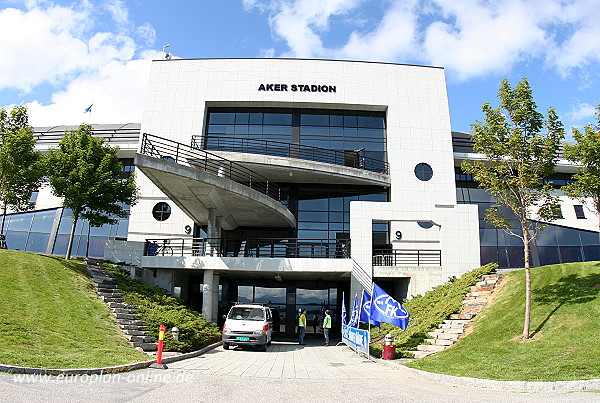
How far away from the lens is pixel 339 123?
30.1 m

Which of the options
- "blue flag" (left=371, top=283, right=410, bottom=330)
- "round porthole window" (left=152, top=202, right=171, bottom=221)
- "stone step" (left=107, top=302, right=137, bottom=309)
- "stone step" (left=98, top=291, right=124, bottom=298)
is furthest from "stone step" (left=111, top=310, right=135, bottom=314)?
"round porthole window" (left=152, top=202, right=171, bottom=221)

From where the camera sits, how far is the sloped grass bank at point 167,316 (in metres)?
15.7

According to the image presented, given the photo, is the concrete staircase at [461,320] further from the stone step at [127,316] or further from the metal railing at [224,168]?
the metal railing at [224,168]

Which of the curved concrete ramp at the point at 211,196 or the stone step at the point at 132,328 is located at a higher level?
the curved concrete ramp at the point at 211,196

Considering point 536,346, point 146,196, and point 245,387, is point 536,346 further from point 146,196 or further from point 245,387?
point 146,196

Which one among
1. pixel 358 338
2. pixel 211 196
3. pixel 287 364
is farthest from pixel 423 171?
pixel 287 364

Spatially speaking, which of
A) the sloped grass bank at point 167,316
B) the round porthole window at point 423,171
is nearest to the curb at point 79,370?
the sloped grass bank at point 167,316

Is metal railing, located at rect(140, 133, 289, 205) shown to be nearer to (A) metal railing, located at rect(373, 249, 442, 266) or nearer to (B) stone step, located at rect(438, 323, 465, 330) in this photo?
(A) metal railing, located at rect(373, 249, 442, 266)

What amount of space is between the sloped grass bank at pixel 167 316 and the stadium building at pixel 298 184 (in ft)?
7.60

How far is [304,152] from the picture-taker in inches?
1147

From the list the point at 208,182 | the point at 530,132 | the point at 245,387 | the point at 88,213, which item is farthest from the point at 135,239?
the point at 530,132

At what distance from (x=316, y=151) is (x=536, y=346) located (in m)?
19.6

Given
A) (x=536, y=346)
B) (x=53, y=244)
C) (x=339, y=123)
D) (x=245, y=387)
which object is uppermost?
(x=339, y=123)

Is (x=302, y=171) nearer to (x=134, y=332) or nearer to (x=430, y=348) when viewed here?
(x=134, y=332)
